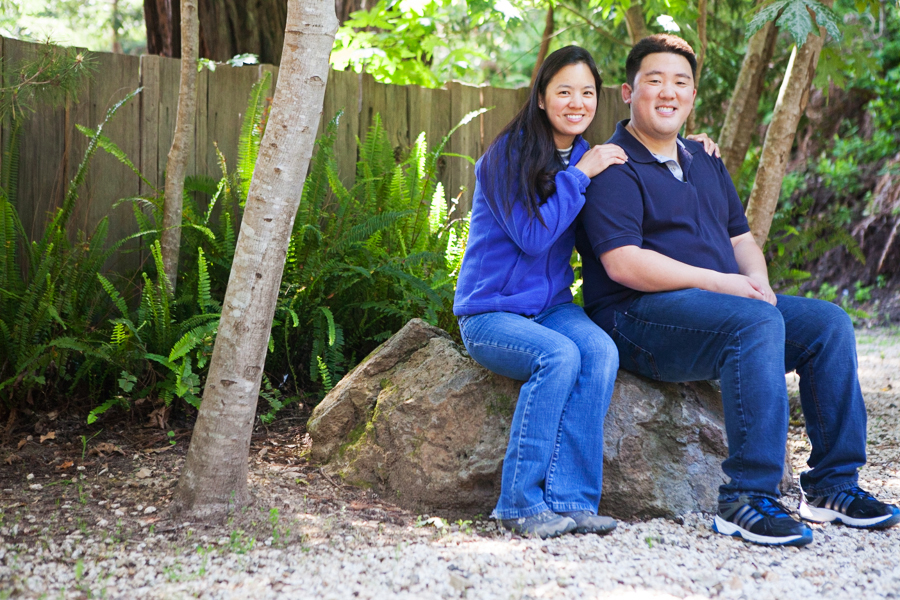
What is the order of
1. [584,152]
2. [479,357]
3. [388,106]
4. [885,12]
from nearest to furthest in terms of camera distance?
[479,357] < [584,152] < [388,106] < [885,12]

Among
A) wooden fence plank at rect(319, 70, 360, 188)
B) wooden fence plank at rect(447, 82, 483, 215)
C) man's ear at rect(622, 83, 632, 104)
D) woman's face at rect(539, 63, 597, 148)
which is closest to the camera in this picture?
woman's face at rect(539, 63, 597, 148)

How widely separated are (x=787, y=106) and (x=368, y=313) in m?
2.56

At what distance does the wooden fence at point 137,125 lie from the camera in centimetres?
376

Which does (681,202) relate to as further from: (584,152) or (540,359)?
(540,359)

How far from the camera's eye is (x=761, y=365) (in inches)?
96.4

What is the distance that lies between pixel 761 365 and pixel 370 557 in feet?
4.41

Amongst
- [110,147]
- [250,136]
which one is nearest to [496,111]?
[250,136]

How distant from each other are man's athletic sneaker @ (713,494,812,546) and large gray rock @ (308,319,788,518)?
27cm

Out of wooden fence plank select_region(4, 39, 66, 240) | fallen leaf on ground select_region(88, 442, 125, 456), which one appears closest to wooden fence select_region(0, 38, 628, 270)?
wooden fence plank select_region(4, 39, 66, 240)

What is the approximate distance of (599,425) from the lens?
2551 mm

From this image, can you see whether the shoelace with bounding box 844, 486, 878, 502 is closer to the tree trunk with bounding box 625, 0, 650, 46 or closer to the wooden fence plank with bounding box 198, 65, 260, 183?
the wooden fence plank with bounding box 198, 65, 260, 183

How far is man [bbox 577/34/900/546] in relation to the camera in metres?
2.46

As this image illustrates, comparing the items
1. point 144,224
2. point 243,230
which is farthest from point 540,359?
point 144,224

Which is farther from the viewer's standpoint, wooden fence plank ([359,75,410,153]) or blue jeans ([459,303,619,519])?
wooden fence plank ([359,75,410,153])
